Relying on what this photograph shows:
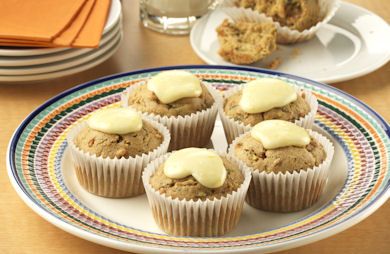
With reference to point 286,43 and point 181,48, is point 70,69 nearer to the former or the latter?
point 181,48

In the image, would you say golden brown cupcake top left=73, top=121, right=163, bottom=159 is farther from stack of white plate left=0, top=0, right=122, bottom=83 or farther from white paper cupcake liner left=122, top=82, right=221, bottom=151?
stack of white plate left=0, top=0, right=122, bottom=83

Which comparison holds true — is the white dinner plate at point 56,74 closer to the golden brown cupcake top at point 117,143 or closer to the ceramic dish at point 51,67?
the ceramic dish at point 51,67

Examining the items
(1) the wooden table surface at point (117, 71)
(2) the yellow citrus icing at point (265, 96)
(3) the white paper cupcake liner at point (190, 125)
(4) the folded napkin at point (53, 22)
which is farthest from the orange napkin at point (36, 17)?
(2) the yellow citrus icing at point (265, 96)

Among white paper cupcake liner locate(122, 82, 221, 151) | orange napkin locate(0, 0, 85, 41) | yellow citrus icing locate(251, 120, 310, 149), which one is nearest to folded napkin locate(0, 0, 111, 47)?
orange napkin locate(0, 0, 85, 41)

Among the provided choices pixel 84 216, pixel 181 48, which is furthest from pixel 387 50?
pixel 84 216

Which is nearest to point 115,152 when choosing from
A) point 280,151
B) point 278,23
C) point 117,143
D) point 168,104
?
point 117,143

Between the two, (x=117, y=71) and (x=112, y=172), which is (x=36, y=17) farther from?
(x=112, y=172)
